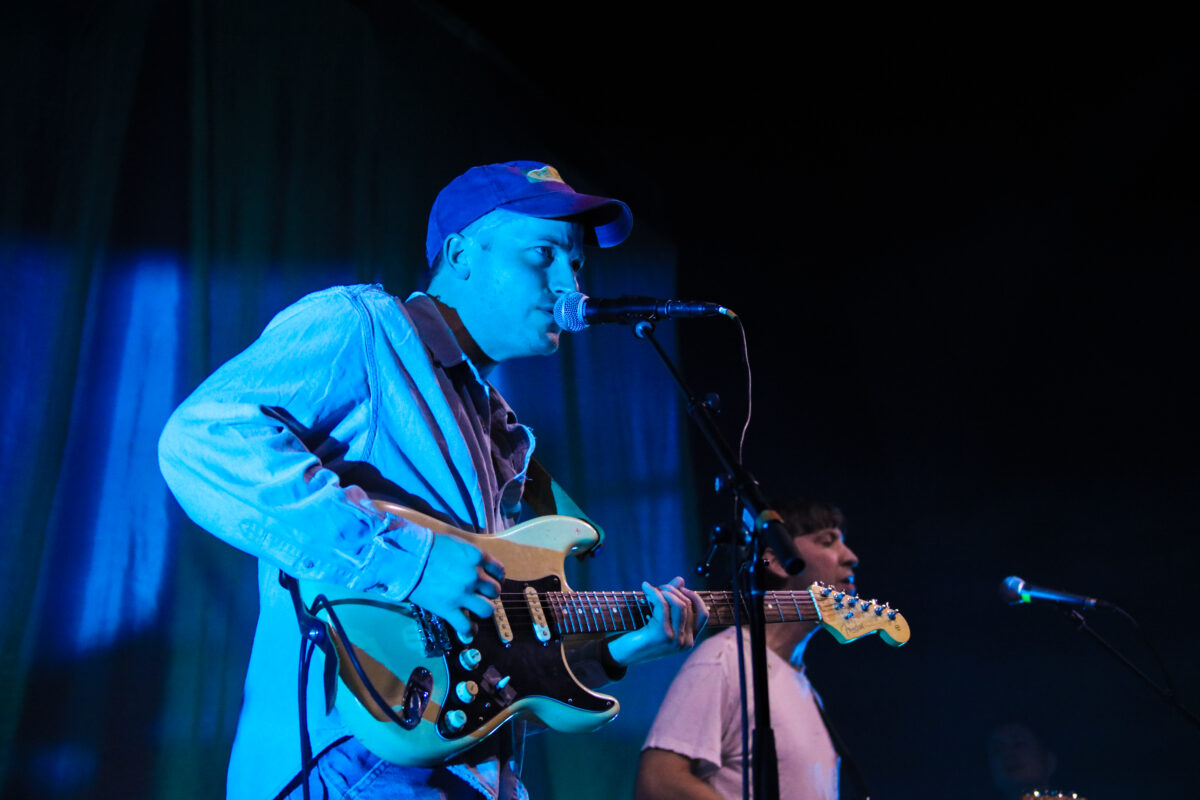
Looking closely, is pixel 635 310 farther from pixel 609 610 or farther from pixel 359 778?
pixel 359 778

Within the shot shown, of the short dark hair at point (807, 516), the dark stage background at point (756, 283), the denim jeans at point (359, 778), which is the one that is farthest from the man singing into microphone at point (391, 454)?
the short dark hair at point (807, 516)

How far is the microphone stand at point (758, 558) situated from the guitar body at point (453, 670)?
438 mm

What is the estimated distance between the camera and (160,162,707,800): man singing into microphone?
178 cm

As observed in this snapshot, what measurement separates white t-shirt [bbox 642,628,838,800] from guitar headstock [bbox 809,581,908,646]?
320 millimetres

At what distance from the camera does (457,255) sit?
2.59m

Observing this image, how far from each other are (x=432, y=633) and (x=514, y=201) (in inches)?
47.4

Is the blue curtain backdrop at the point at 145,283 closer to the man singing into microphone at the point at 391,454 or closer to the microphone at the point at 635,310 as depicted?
the man singing into microphone at the point at 391,454

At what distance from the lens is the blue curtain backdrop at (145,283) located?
8.28 ft

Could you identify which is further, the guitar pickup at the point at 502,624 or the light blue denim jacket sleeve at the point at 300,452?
the guitar pickup at the point at 502,624

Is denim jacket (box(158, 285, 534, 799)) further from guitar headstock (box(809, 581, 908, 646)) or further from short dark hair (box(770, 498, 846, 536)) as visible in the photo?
short dark hair (box(770, 498, 846, 536))

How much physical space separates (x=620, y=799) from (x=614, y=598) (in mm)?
2580

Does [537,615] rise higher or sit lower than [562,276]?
lower

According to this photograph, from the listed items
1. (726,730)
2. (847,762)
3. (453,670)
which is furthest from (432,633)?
(847,762)

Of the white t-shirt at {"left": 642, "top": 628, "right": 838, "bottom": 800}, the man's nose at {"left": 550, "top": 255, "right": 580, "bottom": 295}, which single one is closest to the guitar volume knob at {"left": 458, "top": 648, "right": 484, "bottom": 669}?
the man's nose at {"left": 550, "top": 255, "right": 580, "bottom": 295}
